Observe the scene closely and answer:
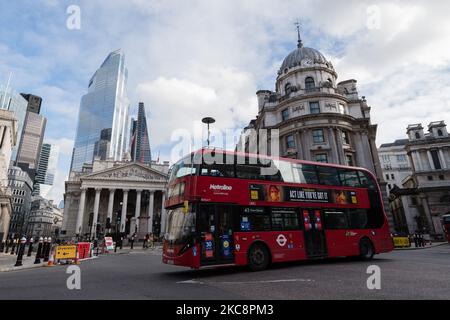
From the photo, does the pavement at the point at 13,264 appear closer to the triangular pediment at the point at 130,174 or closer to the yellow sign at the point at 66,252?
the yellow sign at the point at 66,252

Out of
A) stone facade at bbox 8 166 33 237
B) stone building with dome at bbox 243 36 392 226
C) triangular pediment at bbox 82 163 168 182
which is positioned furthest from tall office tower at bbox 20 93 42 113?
stone building with dome at bbox 243 36 392 226

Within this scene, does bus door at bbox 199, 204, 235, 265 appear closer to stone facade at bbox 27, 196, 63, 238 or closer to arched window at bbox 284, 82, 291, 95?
arched window at bbox 284, 82, 291, 95

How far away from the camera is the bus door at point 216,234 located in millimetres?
9172

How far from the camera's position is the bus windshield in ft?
29.9

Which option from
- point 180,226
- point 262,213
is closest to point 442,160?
point 262,213

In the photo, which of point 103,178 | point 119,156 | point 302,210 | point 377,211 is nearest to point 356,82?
point 377,211

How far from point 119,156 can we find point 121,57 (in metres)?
60.5

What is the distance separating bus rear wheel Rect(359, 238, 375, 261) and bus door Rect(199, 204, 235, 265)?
7.02 metres

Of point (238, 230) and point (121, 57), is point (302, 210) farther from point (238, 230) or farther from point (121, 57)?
point (121, 57)

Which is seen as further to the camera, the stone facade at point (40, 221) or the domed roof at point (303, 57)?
the stone facade at point (40, 221)

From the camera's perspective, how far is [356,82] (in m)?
40.8

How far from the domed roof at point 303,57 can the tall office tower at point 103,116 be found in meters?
119

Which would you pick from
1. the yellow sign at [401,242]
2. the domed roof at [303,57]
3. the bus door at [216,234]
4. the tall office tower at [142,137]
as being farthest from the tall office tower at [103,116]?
the bus door at [216,234]

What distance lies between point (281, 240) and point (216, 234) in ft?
9.43
